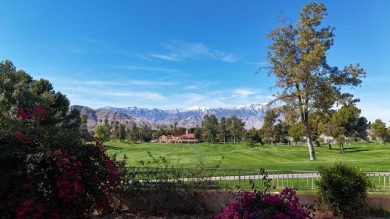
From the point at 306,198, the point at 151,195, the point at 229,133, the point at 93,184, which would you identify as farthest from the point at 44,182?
the point at 229,133

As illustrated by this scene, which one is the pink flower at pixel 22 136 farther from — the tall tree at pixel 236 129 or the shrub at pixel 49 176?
the tall tree at pixel 236 129

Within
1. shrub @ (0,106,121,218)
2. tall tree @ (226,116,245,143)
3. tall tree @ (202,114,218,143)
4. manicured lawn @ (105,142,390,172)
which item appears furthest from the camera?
tall tree @ (202,114,218,143)

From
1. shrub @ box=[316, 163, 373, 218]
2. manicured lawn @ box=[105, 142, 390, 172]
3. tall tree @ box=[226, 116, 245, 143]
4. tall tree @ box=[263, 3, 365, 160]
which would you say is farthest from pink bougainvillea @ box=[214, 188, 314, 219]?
tall tree @ box=[226, 116, 245, 143]

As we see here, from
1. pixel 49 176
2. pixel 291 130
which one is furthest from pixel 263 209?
pixel 291 130

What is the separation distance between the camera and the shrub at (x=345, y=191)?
7.95 m

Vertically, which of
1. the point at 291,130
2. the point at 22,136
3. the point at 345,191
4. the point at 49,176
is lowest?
the point at 345,191

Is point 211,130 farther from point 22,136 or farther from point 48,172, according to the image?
point 48,172

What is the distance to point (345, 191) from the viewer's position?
26.1 ft

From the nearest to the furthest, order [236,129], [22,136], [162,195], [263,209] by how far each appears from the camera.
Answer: [263,209], [22,136], [162,195], [236,129]

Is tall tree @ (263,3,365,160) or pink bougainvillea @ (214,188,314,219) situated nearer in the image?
pink bougainvillea @ (214,188,314,219)

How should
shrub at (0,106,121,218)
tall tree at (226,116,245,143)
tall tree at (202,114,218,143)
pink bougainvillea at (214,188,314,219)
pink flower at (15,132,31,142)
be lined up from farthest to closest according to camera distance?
tall tree at (202,114,218,143)
tall tree at (226,116,245,143)
pink flower at (15,132,31,142)
shrub at (0,106,121,218)
pink bougainvillea at (214,188,314,219)

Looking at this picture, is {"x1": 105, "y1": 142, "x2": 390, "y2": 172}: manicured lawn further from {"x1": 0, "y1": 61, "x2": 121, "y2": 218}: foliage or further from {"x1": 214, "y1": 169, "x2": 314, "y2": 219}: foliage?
{"x1": 214, "y1": 169, "x2": 314, "y2": 219}: foliage

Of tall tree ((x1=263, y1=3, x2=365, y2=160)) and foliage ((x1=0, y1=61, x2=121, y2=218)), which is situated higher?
tall tree ((x1=263, y1=3, x2=365, y2=160))

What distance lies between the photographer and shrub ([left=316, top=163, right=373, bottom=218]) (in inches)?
313
